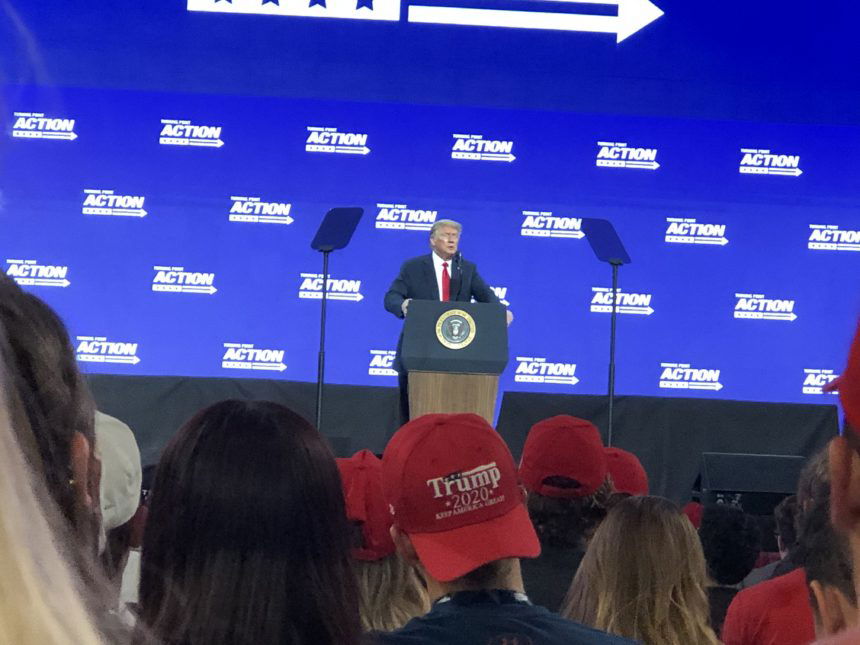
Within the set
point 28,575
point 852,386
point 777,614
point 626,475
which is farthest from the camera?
point 626,475

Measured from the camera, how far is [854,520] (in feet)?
2.26

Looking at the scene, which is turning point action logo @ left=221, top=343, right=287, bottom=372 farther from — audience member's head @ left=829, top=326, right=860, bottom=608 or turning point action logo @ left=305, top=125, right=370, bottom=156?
audience member's head @ left=829, top=326, right=860, bottom=608

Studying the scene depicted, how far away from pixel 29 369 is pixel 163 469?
36 cm

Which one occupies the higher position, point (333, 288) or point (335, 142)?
point (335, 142)

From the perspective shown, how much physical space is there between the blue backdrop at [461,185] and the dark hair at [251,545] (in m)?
7.90

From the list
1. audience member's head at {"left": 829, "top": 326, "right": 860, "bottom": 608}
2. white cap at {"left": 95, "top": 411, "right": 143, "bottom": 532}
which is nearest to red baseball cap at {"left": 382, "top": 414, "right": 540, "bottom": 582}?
white cap at {"left": 95, "top": 411, "right": 143, "bottom": 532}

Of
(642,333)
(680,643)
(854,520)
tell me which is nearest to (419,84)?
(642,333)

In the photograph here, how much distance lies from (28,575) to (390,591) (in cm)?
199

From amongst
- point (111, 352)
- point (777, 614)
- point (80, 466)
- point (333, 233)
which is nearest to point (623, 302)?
point (333, 233)

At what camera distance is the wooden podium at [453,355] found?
6.38 metres

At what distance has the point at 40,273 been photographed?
9.17 meters

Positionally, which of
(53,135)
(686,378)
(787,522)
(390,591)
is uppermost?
(53,135)

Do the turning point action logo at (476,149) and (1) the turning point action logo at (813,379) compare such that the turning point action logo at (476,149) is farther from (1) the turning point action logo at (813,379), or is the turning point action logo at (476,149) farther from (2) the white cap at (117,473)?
(2) the white cap at (117,473)

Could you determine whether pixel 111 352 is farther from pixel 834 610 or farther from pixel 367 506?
pixel 834 610
